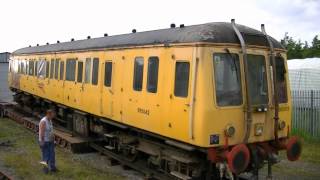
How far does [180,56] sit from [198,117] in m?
1.31

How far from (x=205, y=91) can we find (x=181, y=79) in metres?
0.74

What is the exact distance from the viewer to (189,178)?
9562 mm

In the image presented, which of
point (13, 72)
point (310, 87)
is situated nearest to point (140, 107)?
point (310, 87)

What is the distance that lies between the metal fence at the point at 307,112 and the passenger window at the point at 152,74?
27.4 ft

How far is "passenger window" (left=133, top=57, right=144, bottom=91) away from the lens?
10.9 m

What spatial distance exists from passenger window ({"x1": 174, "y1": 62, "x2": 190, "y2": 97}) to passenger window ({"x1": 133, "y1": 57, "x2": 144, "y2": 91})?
5.25ft

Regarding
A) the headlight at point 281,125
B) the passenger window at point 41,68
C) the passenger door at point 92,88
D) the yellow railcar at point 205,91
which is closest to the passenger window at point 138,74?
the yellow railcar at point 205,91

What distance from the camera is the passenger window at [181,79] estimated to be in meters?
9.20

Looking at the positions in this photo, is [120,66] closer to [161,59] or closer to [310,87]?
[161,59]

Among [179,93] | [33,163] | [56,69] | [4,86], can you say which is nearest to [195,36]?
[179,93]

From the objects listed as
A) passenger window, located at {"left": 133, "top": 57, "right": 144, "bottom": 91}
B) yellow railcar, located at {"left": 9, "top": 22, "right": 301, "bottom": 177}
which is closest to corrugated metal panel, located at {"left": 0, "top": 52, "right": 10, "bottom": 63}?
yellow railcar, located at {"left": 9, "top": 22, "right": 301, "bottom": 177}

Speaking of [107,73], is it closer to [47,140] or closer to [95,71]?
[95,71]

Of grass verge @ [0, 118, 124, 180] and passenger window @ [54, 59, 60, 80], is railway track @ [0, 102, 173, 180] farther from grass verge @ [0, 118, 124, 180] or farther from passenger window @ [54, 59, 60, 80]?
passenger window @ [54, 59, 60, 80]

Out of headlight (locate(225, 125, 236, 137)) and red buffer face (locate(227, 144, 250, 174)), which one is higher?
headlight (locate(225, 125, 236, 137))
